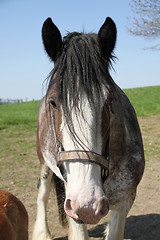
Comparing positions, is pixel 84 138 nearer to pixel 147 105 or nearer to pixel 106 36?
pixel 106 36

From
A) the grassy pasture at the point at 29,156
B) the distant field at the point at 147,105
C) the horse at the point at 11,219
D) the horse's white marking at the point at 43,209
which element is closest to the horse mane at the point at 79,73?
the horse at the point at 11,219

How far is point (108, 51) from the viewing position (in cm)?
228

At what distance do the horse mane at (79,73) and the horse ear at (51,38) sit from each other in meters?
0.06

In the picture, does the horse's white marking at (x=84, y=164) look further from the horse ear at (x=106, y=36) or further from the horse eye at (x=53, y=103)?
the horse ear at (x=106, y=36)

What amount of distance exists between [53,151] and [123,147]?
2.09 ft

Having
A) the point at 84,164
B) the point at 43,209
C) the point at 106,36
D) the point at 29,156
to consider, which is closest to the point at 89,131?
the point at 84,164

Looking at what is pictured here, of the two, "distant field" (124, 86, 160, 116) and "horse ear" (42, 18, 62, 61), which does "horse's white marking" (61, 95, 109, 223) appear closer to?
"horse ear" (42, 18, 62, 61)

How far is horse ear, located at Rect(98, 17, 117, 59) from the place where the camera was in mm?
2234

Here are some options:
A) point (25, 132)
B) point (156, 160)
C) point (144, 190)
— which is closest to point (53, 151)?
point (144, 190)

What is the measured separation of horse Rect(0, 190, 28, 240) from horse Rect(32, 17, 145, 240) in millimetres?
489

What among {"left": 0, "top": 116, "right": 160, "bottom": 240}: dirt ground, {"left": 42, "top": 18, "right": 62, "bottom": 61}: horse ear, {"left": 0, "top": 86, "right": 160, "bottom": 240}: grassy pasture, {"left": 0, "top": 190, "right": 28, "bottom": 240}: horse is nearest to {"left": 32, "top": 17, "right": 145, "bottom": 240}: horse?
{"left": 42, "top": 18, "right": 62, "bottom": 61}: horse ear

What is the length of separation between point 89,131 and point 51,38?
Answer: 0.84 metres

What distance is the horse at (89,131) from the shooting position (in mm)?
1752

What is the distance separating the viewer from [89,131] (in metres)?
1.86
